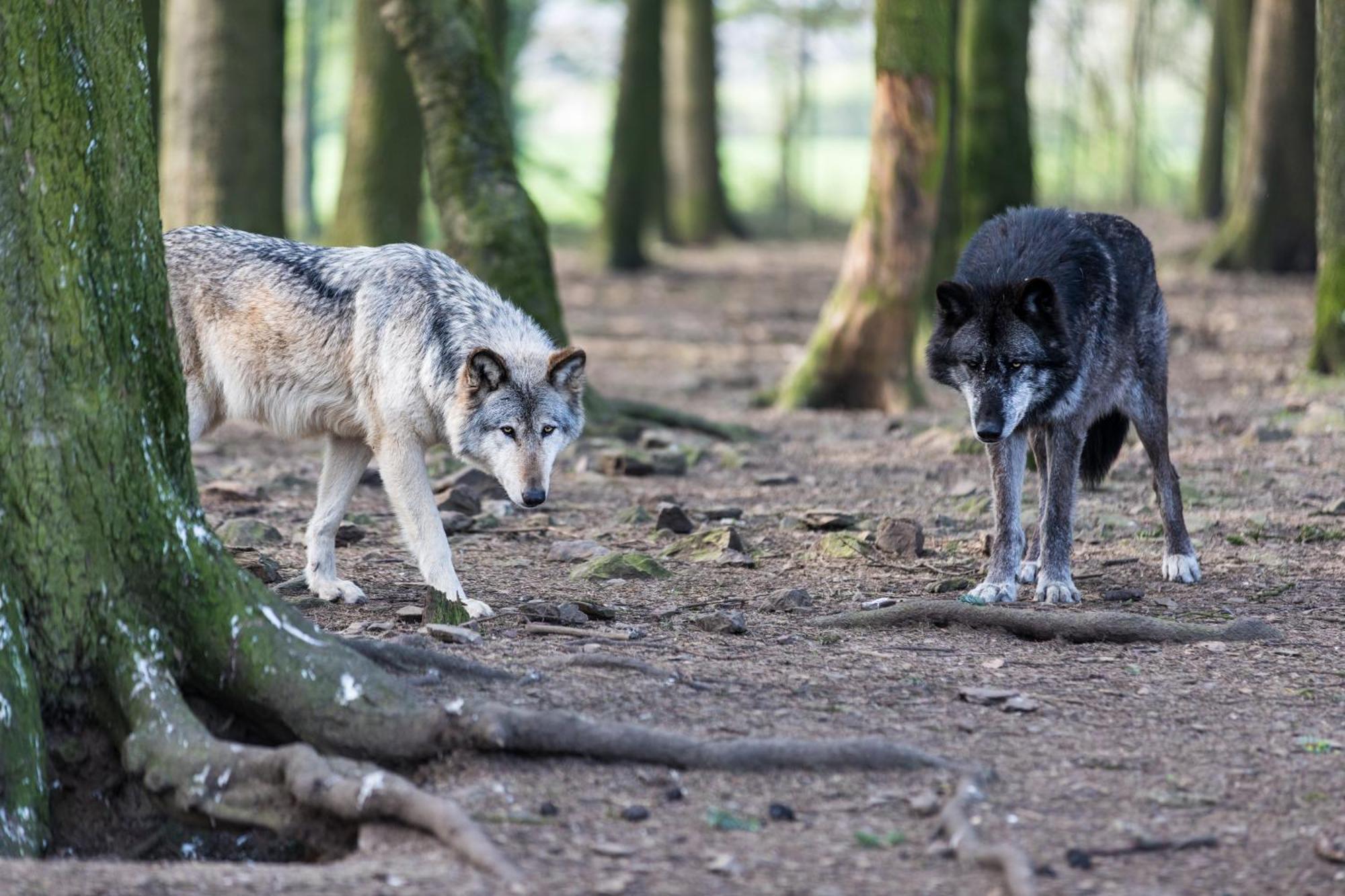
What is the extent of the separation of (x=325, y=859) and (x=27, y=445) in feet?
5.11

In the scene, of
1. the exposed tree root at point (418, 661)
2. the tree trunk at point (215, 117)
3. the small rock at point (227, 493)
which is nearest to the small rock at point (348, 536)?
the small rock at point (227, 493)

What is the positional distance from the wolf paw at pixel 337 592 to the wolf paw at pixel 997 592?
2.73 meters

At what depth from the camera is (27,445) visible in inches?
184

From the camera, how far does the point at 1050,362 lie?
22.7 feet

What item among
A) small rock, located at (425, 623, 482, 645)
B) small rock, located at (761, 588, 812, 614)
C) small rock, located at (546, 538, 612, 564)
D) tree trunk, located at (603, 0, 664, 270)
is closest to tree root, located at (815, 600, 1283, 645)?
small rock, located at (761, 588, 812, 614)

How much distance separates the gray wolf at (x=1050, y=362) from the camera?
22.7 feet

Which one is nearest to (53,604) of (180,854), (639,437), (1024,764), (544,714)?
(180,854)

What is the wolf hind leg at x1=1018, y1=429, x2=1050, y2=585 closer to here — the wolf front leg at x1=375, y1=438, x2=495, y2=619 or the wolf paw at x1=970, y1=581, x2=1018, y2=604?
the wolf paw at x1=970, y1=581, x2=1018, y2=604

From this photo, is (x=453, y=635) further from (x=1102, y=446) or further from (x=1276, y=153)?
(x=1276, y=153)

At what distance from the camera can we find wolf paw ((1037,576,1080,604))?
6.89m

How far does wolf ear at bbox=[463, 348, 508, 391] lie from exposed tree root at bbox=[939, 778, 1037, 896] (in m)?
2.88

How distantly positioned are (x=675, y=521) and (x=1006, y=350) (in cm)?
224

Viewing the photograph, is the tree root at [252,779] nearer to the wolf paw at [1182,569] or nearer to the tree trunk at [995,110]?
the wolf paw at [1182,569]

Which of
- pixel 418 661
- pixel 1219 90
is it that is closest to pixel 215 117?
pixel 418 661
